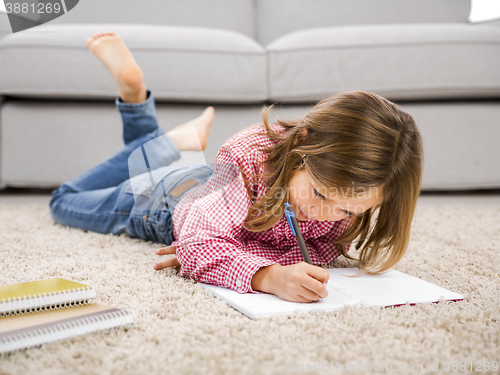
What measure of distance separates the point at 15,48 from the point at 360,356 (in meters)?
1.31

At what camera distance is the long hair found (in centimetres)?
63

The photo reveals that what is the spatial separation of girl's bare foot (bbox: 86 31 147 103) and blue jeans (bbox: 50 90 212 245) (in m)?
0.03

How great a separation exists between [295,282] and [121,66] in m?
0.72

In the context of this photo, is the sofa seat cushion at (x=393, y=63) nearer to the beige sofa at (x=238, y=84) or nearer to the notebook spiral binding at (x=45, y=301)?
the beige sofa at (x=238, y=84)

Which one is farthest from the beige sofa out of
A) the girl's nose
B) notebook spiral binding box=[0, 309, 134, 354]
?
notebook spiral binding box=[0, 309, 134, 354]

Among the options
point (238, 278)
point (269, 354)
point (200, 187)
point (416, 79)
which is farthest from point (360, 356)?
point (416, 79)

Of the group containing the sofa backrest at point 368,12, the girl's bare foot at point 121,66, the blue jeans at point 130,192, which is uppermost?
the sofa backrest at point 368,12

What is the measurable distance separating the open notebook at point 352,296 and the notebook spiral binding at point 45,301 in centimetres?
17

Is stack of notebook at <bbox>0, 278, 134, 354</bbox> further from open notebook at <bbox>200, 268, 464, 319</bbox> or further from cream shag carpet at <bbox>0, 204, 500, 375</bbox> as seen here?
open notebook at <bbox>200, 268, 464, 319</bbox>

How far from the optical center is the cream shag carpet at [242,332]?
0.39 metres

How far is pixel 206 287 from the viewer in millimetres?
607

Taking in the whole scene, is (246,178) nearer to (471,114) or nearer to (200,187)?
(200,187)

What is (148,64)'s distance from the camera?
4.28 ft

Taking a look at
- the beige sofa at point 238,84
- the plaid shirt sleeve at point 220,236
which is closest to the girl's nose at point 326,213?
the plaid shirt sleeve at point 220,236
